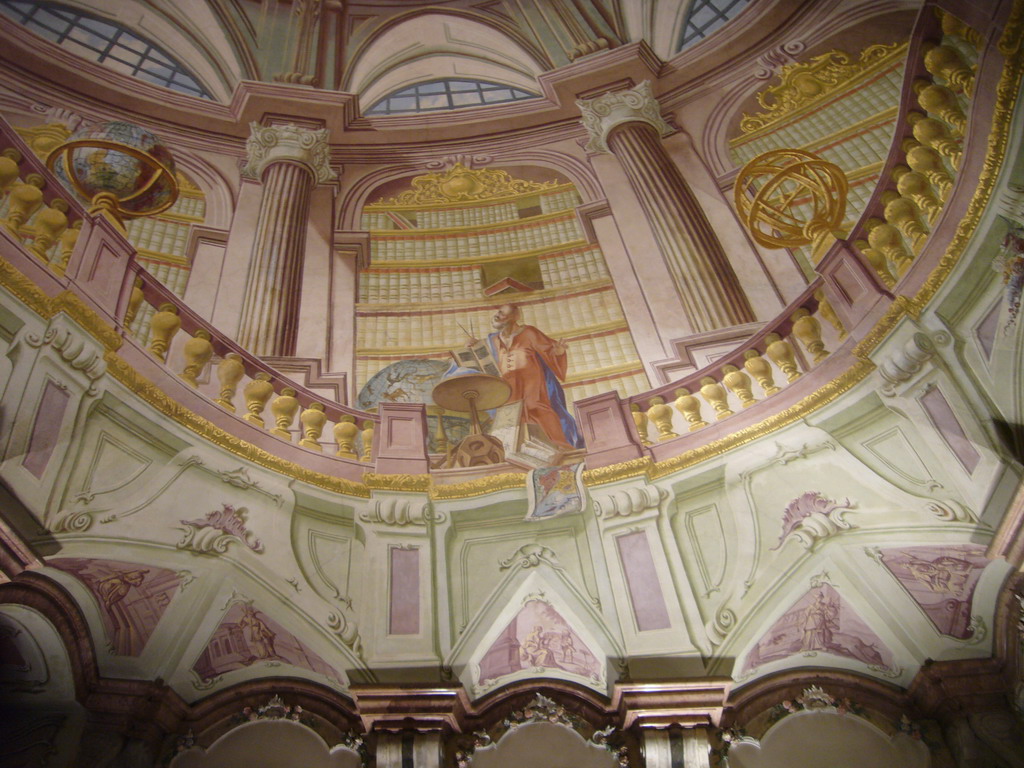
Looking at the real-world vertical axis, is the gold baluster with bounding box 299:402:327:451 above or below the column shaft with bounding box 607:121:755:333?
below

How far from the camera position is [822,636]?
25.6 feet

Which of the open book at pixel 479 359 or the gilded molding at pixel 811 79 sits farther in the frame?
the gilded molding at pixel 811 79

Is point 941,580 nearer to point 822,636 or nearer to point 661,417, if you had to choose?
point 822,636

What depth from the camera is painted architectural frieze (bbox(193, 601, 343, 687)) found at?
761cm

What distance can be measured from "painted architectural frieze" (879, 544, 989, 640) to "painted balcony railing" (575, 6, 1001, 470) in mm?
1586

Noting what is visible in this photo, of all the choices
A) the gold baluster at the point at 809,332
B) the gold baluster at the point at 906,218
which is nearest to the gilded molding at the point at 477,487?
the gold baluster at the point at 809,332

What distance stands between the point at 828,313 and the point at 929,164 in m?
1.41

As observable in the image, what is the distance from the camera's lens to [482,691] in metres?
7.87

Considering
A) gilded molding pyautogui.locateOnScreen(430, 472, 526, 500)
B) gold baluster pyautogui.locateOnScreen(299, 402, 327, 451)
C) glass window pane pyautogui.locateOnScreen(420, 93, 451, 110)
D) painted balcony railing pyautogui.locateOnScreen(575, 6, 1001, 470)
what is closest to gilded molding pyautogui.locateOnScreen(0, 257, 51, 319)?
gold baluster pyautogui.locateOnScreen(299, 402, 327, 451)

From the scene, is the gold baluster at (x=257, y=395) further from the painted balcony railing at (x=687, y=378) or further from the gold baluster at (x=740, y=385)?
the gold baluster at (x=740, y=385)

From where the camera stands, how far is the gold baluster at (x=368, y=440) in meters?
8.31

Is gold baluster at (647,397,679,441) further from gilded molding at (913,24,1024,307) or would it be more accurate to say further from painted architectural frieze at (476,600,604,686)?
gilded molding at (913,24,1024,307)

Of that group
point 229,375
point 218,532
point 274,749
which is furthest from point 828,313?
point 274,749

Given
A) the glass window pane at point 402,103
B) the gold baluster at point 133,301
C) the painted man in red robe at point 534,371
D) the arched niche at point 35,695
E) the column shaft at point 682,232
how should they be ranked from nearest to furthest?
the arched niche at point 35,695, the gold baluster at point 133,301, the painted man in red robe at point 534,371, the column shaft at point 682,232, the glass window pane at point 402,103
